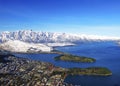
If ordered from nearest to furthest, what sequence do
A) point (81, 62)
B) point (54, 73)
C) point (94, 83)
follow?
point (94, 83) < point (54, 73) < point (81, 62)

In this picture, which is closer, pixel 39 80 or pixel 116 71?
pixel 39 80

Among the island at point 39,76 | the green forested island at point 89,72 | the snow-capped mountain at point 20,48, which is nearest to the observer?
the island at point 39,76

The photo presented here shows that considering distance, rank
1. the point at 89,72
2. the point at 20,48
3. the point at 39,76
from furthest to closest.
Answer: the point at 20,48
the point at 89,72
the point at 39,76

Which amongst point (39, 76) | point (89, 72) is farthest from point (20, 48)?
point (39, 76)

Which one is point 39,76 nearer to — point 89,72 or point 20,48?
point 89,72

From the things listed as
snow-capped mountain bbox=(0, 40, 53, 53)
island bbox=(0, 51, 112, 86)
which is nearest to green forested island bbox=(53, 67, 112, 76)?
island bbox=(0, 51, 112, 86)

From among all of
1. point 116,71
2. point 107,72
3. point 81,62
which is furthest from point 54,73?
point 81,62

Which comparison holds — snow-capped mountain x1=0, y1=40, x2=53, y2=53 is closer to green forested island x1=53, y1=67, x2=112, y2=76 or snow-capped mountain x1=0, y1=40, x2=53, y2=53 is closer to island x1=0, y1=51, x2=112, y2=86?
island x1=0, y1=51, x2=112, y2=86

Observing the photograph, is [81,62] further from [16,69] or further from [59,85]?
[59,85]

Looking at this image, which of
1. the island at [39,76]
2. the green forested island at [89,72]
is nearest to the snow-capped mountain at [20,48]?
the island at [39,76]

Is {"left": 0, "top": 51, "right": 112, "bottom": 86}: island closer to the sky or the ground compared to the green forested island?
closer to the sky

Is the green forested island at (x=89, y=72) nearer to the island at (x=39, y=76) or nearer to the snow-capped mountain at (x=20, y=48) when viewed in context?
the island at (x=39, y=76)
